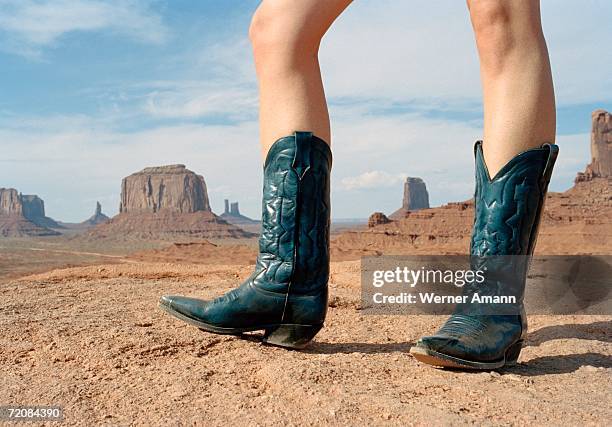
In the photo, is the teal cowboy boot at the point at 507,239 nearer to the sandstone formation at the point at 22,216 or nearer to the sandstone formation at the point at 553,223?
the sandstone formation at the point at 553,223

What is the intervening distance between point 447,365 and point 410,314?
102 centimetres

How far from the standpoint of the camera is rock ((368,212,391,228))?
150ft

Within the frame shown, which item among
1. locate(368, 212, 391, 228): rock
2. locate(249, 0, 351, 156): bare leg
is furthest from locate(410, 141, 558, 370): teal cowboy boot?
locate(368, 212, 391, 228): rock

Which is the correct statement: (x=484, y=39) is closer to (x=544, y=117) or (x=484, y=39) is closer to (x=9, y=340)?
(x=544, y=117)

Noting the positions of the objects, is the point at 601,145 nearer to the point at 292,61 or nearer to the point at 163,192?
the point at 292,61

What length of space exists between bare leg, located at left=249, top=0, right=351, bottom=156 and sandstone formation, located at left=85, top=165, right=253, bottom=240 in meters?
79.2

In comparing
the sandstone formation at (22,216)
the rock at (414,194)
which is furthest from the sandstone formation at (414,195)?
the sandstone formation at (22,216)

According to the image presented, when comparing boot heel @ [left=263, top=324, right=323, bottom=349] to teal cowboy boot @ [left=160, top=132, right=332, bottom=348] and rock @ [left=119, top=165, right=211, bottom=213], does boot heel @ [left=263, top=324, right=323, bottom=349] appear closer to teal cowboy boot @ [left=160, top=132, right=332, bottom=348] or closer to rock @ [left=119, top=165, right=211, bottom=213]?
teal cowboy boot @ [left=160, top=132, right=332, bottom=348]

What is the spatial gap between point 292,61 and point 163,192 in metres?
91.1

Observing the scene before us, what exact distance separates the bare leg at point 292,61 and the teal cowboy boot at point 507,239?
57 centimetres

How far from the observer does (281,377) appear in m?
1.39

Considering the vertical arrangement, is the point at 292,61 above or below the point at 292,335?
above

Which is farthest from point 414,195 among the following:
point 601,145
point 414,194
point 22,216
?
point 22,216

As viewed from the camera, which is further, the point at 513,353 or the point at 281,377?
the point at 513,353
